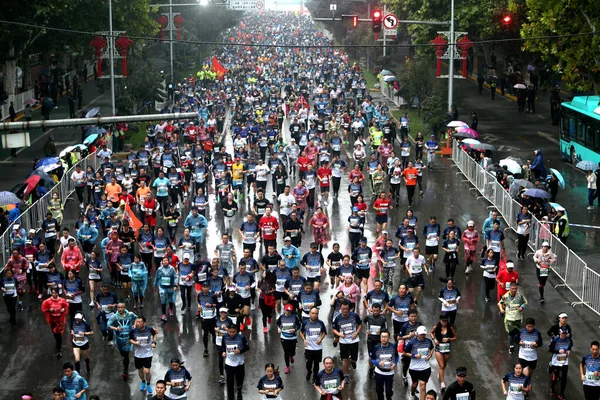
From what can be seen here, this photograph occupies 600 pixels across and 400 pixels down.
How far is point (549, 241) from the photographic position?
22625 millimetres

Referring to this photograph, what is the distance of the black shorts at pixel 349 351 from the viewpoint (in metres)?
15.6

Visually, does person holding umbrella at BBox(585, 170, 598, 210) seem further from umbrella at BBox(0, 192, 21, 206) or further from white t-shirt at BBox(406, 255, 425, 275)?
umbrella at BBox(0, 192, 21, 206)

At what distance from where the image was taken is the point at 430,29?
5169 centimetres

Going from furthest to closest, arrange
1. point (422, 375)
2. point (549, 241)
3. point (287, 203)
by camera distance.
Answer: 1. point (287, 203)
2. point (549, 241)
3. point (422, 375)

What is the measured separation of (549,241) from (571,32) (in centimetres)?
1482

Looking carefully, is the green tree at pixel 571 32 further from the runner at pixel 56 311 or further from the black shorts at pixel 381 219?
the runner at pixel 56 311

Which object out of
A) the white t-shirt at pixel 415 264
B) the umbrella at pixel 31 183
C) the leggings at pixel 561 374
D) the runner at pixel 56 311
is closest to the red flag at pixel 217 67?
the umbrella at pixel 31 183

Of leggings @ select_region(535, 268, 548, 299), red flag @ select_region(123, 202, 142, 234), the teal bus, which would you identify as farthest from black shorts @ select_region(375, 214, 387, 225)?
the teal bus

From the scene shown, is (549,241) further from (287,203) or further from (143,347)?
(143,347)

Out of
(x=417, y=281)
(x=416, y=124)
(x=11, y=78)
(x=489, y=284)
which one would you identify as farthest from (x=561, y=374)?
(x=11, y=78)

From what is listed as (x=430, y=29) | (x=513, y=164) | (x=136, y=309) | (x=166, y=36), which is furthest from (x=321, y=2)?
(x=136, y=309)

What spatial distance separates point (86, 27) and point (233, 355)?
126 ft

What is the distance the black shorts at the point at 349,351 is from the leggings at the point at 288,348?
80 centimetres

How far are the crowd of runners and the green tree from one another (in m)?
5.92
